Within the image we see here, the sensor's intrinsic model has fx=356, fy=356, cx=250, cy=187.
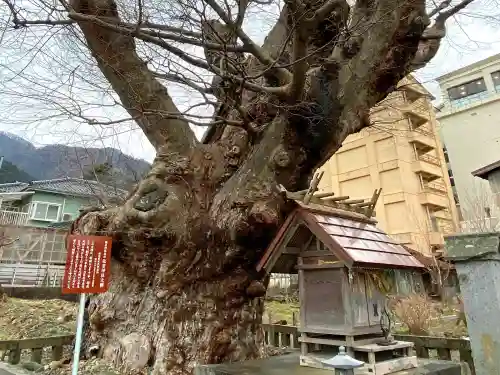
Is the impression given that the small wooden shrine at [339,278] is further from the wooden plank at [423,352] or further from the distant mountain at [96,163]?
the distant mountain at [96,163]

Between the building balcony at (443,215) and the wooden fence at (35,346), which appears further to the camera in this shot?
the building balcony at (443,215)

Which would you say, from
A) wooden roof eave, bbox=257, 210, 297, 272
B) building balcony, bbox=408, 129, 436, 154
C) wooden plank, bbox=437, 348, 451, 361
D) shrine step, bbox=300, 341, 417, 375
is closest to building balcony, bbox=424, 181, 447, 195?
building balcony, bbox=408, 129, 436, 154

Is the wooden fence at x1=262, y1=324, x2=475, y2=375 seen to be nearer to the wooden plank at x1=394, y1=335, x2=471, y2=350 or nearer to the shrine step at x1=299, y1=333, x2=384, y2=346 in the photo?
→ the wooden plank at x1=394, y1=335, x2=471, y2=350

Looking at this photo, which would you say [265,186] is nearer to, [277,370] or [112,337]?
[277,370]

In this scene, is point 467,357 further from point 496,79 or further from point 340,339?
point 496,79

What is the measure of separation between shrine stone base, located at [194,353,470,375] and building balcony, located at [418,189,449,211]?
1674cm

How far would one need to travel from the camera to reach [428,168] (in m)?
20.8

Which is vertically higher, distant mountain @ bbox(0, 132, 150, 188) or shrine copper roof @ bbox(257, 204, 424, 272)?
distant mountain @ bbox(0, 132, 150, 188)

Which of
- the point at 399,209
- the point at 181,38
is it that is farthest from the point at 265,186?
the point at 399,209

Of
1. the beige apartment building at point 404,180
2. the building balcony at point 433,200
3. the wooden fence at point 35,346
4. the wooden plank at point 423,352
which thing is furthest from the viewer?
the building balcony at point 433,200

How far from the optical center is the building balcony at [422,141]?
2136 centimetres

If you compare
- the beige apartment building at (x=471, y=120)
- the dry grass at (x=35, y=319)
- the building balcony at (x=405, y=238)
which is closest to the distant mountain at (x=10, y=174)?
Answer: the dry grass at (x=35, y=319)

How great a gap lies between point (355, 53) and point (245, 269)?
317 cm

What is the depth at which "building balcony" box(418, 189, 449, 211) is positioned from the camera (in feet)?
63.9
